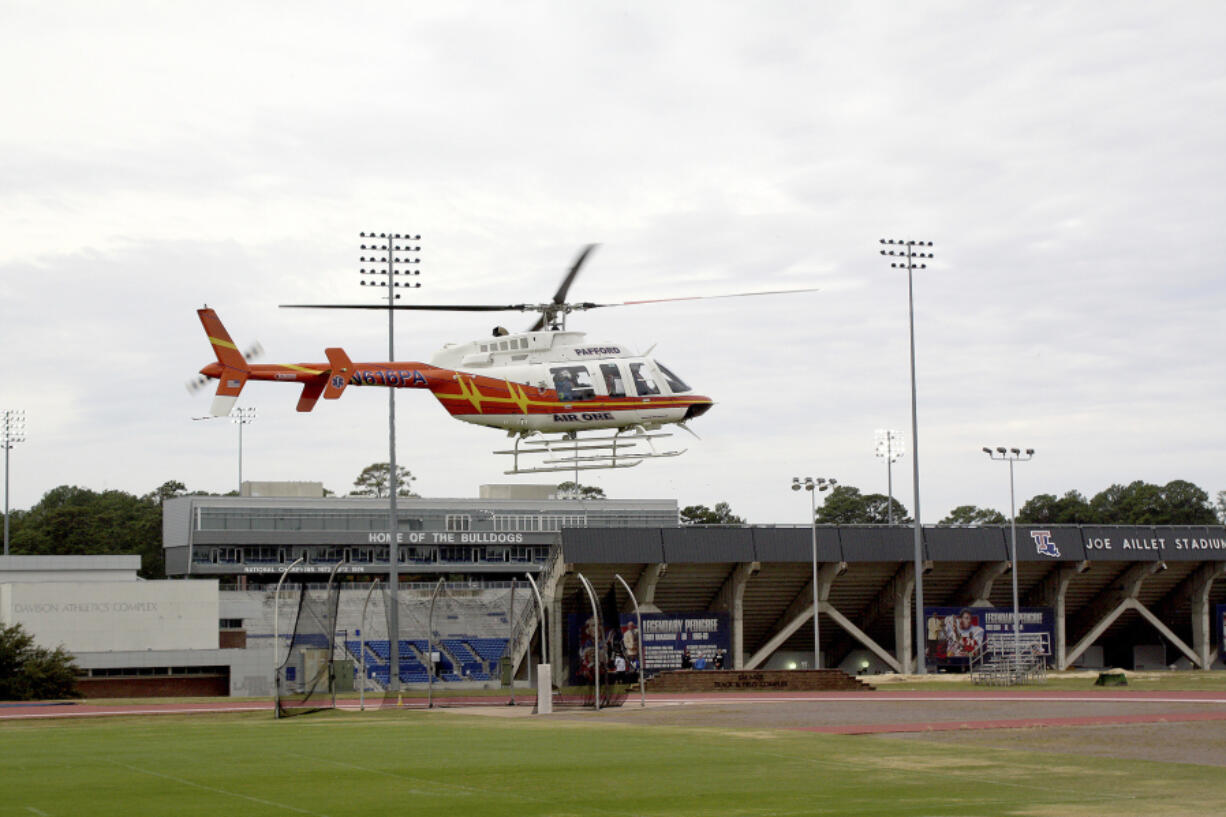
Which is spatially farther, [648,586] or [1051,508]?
[1051,508]

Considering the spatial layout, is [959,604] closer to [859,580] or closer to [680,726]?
[859,580]

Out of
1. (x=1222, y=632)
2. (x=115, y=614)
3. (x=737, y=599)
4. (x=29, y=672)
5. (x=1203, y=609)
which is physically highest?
(x=737, y=599)

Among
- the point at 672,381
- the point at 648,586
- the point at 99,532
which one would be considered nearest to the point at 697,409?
the point at 672,381

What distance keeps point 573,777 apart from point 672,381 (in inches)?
738

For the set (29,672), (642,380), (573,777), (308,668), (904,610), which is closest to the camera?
(573,777)

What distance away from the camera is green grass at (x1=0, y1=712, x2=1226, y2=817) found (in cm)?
2108

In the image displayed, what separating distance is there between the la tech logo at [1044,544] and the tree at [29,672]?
167ft

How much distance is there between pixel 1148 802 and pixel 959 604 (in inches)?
2580

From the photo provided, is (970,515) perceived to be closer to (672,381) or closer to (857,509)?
(857,509)

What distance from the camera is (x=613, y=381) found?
136 feet

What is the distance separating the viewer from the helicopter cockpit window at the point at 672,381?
42250 mm

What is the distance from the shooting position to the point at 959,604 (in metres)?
84.9

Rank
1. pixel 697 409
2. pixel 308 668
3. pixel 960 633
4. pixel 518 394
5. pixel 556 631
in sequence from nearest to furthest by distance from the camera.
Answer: pixel 518 394
pixel 697 409
pixel 308 668
pixel 556 631
pixel 960 633

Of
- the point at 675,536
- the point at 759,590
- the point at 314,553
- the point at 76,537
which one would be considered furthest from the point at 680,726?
the point at 76,537
